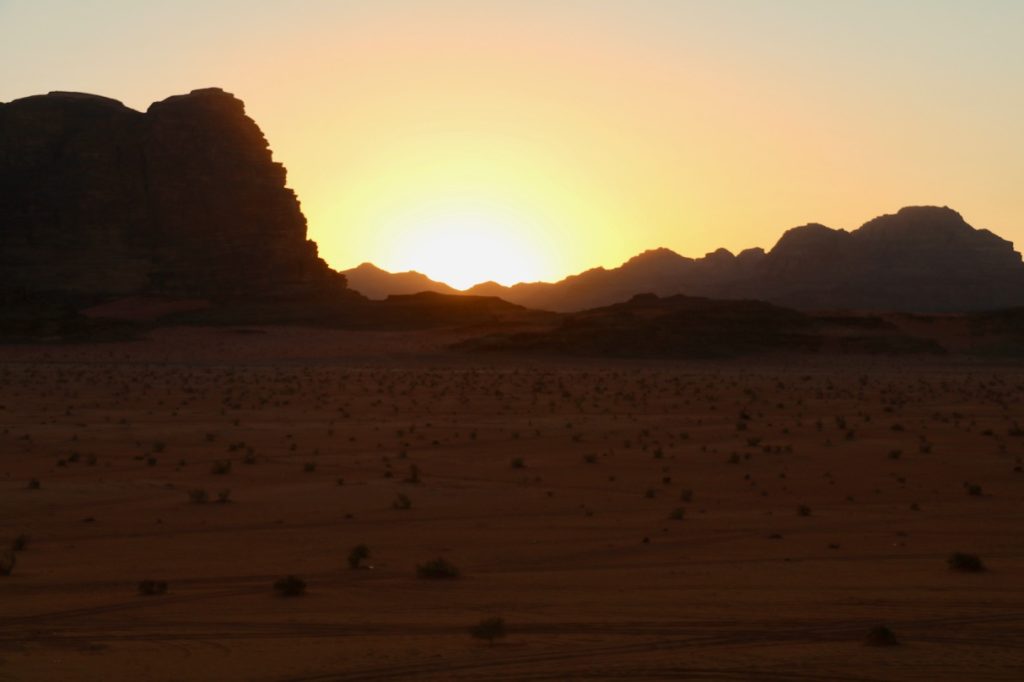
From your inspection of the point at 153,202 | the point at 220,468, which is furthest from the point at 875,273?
the point at 220,468

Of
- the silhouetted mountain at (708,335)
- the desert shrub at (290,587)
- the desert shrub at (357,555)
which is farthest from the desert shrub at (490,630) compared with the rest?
the silhouetted mountain at (708,335)

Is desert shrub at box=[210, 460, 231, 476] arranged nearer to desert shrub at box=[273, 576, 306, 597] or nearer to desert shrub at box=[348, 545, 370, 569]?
desert shrub at box=[348, 545, 370, 569]

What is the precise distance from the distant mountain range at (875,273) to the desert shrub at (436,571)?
130263mm

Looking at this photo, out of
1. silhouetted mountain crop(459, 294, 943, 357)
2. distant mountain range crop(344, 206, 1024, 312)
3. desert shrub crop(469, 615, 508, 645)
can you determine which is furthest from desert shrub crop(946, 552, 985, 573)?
distant mountain range crop(344, 206, 1024, 312)

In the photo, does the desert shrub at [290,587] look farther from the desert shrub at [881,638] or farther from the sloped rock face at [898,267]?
the sloped rock face at [898,267]

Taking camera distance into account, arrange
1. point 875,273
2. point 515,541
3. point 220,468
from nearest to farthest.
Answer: point 515,541, point 220,468, point 875,273

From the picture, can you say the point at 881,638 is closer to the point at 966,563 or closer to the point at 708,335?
the point at 966,563

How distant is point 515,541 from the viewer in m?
13.8

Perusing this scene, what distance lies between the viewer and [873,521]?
50.2 feet

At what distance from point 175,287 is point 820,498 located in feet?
277

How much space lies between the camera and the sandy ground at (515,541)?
348 inches

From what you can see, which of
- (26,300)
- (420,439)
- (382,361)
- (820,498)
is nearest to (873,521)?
(820,498)

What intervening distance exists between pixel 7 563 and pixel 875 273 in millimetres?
148390

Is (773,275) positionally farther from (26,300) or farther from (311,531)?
(311,531)
